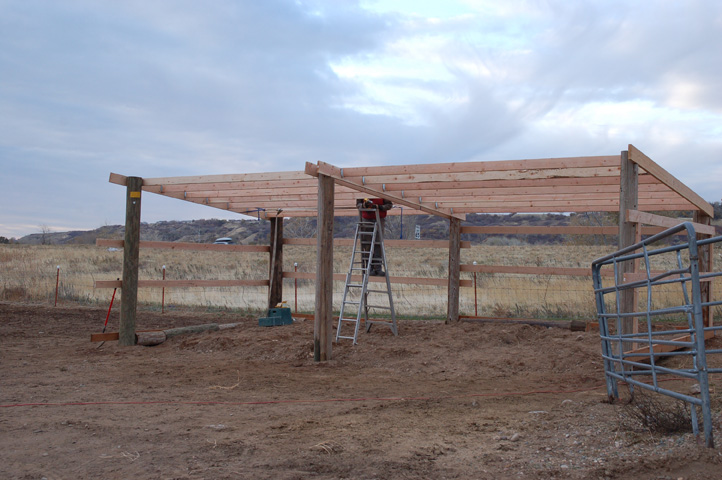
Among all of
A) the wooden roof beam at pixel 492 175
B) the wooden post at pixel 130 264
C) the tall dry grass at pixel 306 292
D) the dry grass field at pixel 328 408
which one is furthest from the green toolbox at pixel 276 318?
the wooden roof beam at pixel 492 175

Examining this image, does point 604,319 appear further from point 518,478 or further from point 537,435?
point 518,478

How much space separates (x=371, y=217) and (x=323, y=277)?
8.04ft

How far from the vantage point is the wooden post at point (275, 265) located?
1305 cm

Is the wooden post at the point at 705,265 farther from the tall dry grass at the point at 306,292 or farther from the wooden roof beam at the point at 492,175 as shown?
the wooden roof beam at the point at 492,175

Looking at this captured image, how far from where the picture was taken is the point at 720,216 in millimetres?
46562

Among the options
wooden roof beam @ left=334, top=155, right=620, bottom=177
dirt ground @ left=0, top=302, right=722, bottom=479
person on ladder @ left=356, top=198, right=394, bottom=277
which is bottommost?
dirt ground @ left=0, top=302, right=722, bottom=479

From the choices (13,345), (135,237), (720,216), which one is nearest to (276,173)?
(135,237)

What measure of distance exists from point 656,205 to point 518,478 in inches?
344

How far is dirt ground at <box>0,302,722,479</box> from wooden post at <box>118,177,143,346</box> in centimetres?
36

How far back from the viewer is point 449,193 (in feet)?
30.2

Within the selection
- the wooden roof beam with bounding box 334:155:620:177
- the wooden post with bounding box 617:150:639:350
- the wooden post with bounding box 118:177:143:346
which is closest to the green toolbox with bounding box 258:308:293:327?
the wooden post with bounding box 118:177:143:346

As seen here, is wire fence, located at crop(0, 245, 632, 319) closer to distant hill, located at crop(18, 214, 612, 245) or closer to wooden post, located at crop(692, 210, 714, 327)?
wooden post, located at crop(692, 210, 714, 327)

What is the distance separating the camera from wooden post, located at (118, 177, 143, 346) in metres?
9.43

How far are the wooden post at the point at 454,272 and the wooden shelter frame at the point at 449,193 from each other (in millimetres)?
21
